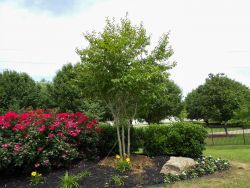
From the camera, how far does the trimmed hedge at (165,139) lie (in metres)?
8.00

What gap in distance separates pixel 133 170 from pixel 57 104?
1329 cm

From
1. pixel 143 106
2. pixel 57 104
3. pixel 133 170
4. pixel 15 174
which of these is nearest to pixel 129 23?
pixel 143 106

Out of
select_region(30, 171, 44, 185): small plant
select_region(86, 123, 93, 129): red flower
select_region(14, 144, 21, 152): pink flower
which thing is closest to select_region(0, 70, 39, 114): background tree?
select_region(86, 123, 93, 129): red flower

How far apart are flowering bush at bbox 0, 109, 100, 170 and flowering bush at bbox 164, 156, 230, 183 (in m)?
2.49

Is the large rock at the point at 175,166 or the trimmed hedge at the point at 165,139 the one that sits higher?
the trimmed hedge at the point at 165,139

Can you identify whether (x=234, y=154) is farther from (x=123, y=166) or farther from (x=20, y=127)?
(x=20, y=127)

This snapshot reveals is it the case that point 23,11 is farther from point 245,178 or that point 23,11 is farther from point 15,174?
point 245,178

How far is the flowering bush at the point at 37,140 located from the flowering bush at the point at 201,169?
2.49 meters

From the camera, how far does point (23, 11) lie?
33.6 ft

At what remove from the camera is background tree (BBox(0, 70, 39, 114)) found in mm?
18234

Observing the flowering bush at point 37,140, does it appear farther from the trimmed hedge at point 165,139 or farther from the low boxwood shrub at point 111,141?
the trimmed hedge at point 165,139

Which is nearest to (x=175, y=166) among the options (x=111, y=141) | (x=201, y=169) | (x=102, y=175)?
(x=201, y=169)

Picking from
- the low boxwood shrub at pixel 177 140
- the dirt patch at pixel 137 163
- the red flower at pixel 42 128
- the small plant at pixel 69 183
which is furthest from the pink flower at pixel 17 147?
the low boxwood shrub at pixel 177 140

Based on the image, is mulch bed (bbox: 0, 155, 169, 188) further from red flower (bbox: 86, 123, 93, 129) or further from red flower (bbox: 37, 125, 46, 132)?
red flower (bbox: 37, 125, 46, 132)
